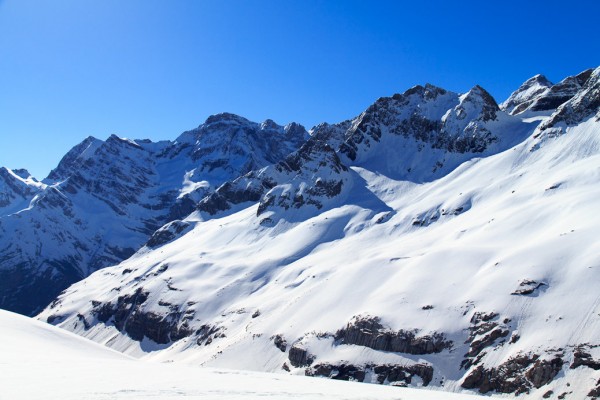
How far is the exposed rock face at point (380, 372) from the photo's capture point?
63.3m

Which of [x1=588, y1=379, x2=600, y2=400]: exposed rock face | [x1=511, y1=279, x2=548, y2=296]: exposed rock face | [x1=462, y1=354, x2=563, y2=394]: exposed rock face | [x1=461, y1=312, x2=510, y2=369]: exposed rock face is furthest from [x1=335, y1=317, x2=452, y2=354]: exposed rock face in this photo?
[x1=588, y1=379, x2=600, y2=400]: exposed rock face

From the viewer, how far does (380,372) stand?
66.9 meters

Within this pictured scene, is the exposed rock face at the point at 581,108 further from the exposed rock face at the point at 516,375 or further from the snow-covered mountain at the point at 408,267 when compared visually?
the exposed rock face at the point at 516,375

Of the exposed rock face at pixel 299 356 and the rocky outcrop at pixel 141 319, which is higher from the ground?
the rocky outcrop at pixel 141 319

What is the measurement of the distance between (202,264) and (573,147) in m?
97.2

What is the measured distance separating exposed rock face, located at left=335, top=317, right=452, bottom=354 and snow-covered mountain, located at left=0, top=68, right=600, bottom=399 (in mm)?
195

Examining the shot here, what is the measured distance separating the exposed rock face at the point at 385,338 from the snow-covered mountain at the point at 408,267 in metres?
0.19

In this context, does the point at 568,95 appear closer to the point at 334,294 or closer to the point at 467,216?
the point at 467,216

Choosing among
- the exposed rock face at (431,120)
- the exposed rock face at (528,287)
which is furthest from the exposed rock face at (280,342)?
the exposed rock face at (431,120)

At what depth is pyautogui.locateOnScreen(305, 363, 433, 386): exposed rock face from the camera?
208 ft

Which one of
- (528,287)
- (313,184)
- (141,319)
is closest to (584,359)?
(528,287)

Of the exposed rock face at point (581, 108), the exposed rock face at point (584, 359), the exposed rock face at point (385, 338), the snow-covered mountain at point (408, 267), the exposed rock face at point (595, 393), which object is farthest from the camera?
the exposed rock face at point (581, 108)

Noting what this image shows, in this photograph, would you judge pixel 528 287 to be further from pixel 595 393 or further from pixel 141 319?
pixel 141 319

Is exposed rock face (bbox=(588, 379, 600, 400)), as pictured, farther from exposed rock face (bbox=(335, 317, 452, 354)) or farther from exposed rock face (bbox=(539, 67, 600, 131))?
exposed rock face (bbox=(539, 67, 600, 131))
